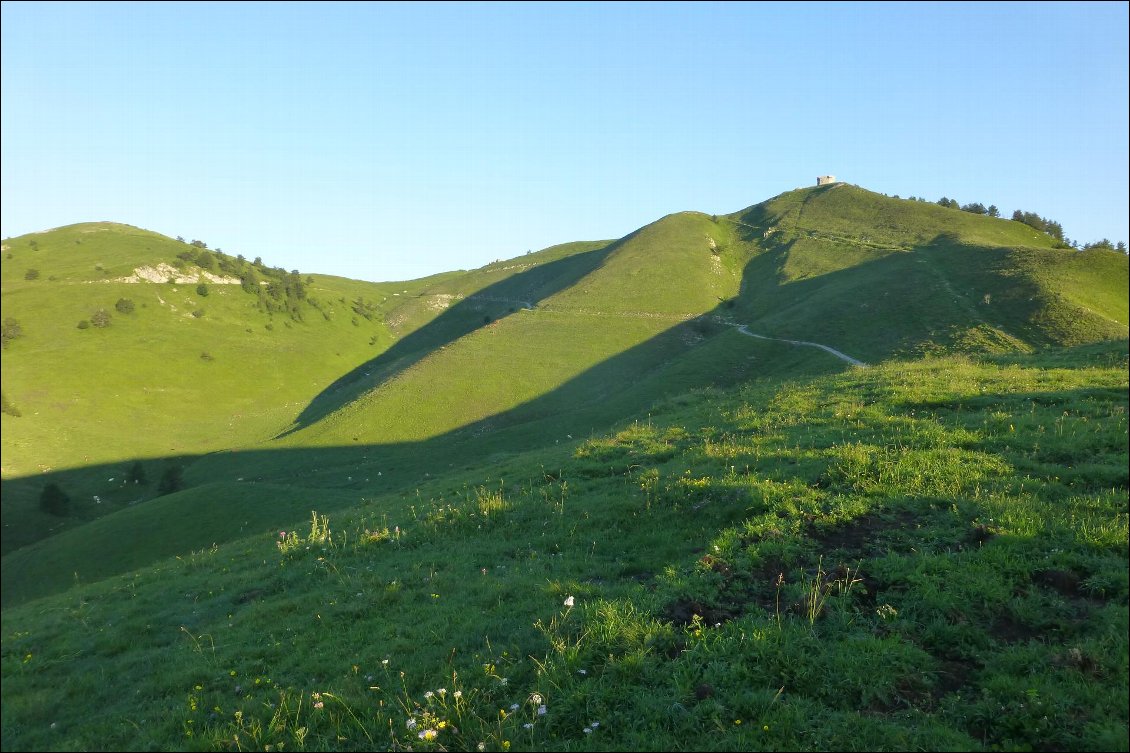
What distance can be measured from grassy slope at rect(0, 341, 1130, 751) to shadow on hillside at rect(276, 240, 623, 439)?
82.3 metres

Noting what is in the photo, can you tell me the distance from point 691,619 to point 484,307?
123832 mm

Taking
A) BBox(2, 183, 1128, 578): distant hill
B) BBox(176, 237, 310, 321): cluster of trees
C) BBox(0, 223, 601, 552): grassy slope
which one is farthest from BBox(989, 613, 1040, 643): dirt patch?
BBox(176, 237, 310, 321): cluster of trees

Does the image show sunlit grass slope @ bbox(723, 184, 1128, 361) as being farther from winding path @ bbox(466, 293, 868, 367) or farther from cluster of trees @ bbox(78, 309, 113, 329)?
cluster of trees @ bbox(78, 309, 113, 329)

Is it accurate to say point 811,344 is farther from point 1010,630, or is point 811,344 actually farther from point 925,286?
point 1010,630

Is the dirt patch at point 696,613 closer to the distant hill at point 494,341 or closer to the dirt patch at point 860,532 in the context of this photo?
Result: the dirt patch at point 860,532

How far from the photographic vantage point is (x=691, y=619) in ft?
26.7

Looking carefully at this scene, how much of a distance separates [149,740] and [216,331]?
391ft

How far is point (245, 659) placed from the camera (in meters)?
9.25

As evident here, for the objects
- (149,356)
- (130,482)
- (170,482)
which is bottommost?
(130,482)

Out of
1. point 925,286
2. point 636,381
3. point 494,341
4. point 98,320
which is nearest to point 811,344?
point 925,286

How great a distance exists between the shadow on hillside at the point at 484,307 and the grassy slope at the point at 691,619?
82258mm

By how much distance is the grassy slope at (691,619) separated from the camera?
6.33m

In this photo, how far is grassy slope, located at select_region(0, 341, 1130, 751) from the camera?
6.33m

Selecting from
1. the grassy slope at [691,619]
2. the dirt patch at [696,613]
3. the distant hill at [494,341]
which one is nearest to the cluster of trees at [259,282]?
the distant hill at [494,341]
